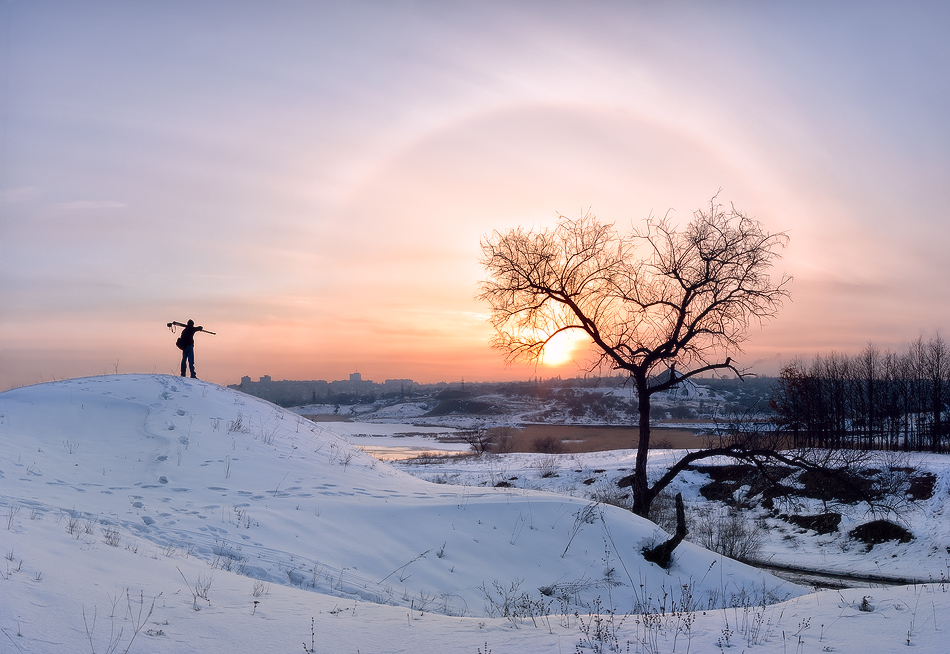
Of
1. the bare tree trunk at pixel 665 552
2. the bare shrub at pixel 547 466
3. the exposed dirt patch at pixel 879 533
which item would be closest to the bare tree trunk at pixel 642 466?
the bare tree trunk at pixel 665 552

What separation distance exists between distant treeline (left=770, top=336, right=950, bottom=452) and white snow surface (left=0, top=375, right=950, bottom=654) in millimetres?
31377

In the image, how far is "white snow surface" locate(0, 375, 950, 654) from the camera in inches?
234

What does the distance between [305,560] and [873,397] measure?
55.8m

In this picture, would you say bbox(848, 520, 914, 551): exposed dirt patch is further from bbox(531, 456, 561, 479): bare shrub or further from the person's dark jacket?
the person's dark jacket

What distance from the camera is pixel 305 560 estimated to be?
9.51 meters

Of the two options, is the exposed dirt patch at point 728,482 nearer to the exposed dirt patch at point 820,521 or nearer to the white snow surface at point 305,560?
the exposed dirt patch at point 820,521

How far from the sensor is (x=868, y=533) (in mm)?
22328

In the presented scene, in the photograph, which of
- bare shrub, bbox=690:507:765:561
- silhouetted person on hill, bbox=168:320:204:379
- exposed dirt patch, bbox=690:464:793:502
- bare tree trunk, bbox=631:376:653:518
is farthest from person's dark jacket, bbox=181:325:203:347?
exposed dirt patch, bbox=690:464:793:502

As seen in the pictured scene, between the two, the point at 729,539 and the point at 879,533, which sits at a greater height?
the point at 729,539

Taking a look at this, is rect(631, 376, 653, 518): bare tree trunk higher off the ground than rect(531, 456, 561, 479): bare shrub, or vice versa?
rect(631, 376, 653, 518): bare tree trunk

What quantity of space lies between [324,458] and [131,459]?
191 inches

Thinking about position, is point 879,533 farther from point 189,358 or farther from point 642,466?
point 189,358

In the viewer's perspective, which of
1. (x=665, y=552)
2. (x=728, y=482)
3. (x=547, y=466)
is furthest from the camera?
(x=547, y=466)

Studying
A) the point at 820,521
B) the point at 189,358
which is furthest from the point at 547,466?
the point at 189,358
